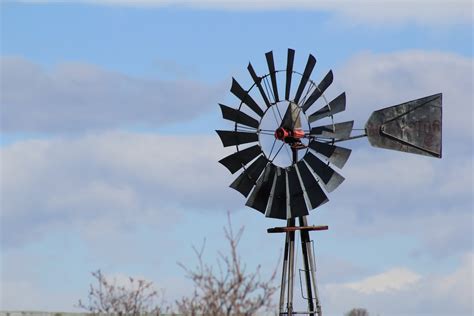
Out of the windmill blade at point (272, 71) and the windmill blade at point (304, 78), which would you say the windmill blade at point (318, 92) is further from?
the windmill blade at point (272, 71)

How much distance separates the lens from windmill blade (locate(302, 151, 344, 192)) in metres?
12.9

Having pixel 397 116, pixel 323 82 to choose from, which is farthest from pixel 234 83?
pixel 397 116

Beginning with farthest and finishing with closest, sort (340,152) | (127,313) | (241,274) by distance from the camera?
(340,152)
(127,313)
(241,274)

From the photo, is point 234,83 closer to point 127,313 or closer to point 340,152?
point 340,152

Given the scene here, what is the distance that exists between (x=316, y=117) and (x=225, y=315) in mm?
5648

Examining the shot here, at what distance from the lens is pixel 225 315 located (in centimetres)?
796

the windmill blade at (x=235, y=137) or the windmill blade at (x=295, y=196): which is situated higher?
the windmill blade at (x=235, y=137)

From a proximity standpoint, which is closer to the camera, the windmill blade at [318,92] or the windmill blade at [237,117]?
the windmill blade at [318,92]

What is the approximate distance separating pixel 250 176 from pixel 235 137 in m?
0.61

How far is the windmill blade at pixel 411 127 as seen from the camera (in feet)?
43.4

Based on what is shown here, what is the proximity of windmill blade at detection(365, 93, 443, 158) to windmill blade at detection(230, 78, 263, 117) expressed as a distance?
157cm

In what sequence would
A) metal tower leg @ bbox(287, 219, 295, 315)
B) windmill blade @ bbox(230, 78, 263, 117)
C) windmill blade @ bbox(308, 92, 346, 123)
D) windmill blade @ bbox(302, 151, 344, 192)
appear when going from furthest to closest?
windmill blade @ bbox(230, 78, 263, 117) < metal tower leg @ bbox(287, 219, 295, 315) < windmill blade @ bbox(308, 92, 346, 123) < windmill blade @ bbox(302, 151, 344, 192)

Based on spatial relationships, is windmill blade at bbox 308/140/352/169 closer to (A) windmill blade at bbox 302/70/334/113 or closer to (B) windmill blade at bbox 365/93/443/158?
(B) windmill blade at bbox 365/93/443/158

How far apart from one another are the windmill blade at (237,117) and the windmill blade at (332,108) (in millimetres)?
868
